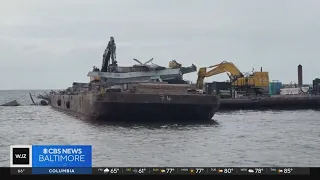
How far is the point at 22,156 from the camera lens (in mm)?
8844

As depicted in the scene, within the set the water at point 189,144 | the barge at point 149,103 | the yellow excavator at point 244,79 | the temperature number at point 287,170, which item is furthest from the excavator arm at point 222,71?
the temperature number at point 287,170

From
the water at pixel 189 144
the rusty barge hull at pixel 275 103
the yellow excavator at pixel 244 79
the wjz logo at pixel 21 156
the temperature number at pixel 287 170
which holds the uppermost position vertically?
the yellow excavator at pixel 244 79

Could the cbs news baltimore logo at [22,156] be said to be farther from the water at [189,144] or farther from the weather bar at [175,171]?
the water at [189,144]

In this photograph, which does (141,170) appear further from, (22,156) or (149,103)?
(149,103)

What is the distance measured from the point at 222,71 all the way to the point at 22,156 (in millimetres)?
68126

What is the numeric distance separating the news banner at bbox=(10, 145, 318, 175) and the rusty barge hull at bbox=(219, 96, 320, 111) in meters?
56.6

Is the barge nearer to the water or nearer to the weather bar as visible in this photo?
the water

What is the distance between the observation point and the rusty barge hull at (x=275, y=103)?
65188 millimetres

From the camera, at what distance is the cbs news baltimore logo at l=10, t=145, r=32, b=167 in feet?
28.6

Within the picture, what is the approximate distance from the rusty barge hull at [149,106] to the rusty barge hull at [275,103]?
83.3ft

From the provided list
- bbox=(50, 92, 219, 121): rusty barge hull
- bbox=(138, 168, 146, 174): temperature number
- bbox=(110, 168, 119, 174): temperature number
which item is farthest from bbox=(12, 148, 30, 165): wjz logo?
bbox=(50, 92, 219, 121): rusty barge hull

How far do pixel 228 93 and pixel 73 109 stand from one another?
2736 centimetres

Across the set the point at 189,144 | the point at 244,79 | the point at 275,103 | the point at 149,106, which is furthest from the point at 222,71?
the point at 189,144
